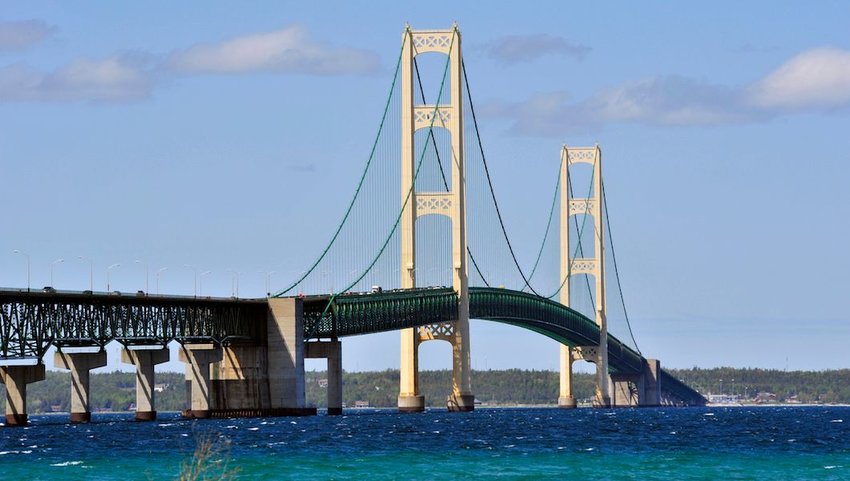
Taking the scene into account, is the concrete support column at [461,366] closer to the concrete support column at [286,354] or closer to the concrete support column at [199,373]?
the concrete support column at [286,354]

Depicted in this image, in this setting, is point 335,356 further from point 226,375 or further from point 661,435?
point 661,435

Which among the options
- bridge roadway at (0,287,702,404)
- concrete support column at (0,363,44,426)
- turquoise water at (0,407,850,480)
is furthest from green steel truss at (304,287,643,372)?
concrete support column at (0,363,44,426)

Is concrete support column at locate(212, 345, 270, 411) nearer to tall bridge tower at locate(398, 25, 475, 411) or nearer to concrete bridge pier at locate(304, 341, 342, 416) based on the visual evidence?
concrete bridge pier at locate(304, 341, 342, 416)

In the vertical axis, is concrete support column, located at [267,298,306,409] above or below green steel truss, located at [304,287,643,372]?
below

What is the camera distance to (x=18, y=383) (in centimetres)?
10744

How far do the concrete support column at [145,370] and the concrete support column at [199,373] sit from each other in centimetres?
419

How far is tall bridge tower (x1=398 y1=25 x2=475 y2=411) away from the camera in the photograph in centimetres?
14525

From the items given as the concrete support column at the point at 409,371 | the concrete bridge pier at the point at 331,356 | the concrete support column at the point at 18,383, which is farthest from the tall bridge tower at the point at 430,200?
the concrete support column at the point at 18,383

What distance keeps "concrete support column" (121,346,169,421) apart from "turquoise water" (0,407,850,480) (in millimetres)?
3245

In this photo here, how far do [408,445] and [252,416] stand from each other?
38.6m

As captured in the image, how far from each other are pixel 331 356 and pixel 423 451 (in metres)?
51.8

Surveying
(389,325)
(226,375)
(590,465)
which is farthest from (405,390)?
(590,465)

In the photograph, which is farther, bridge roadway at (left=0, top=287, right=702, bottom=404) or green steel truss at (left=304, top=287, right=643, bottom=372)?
green steel truss at (left=304, top=287, right=643, bottom=372)

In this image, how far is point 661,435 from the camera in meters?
105
